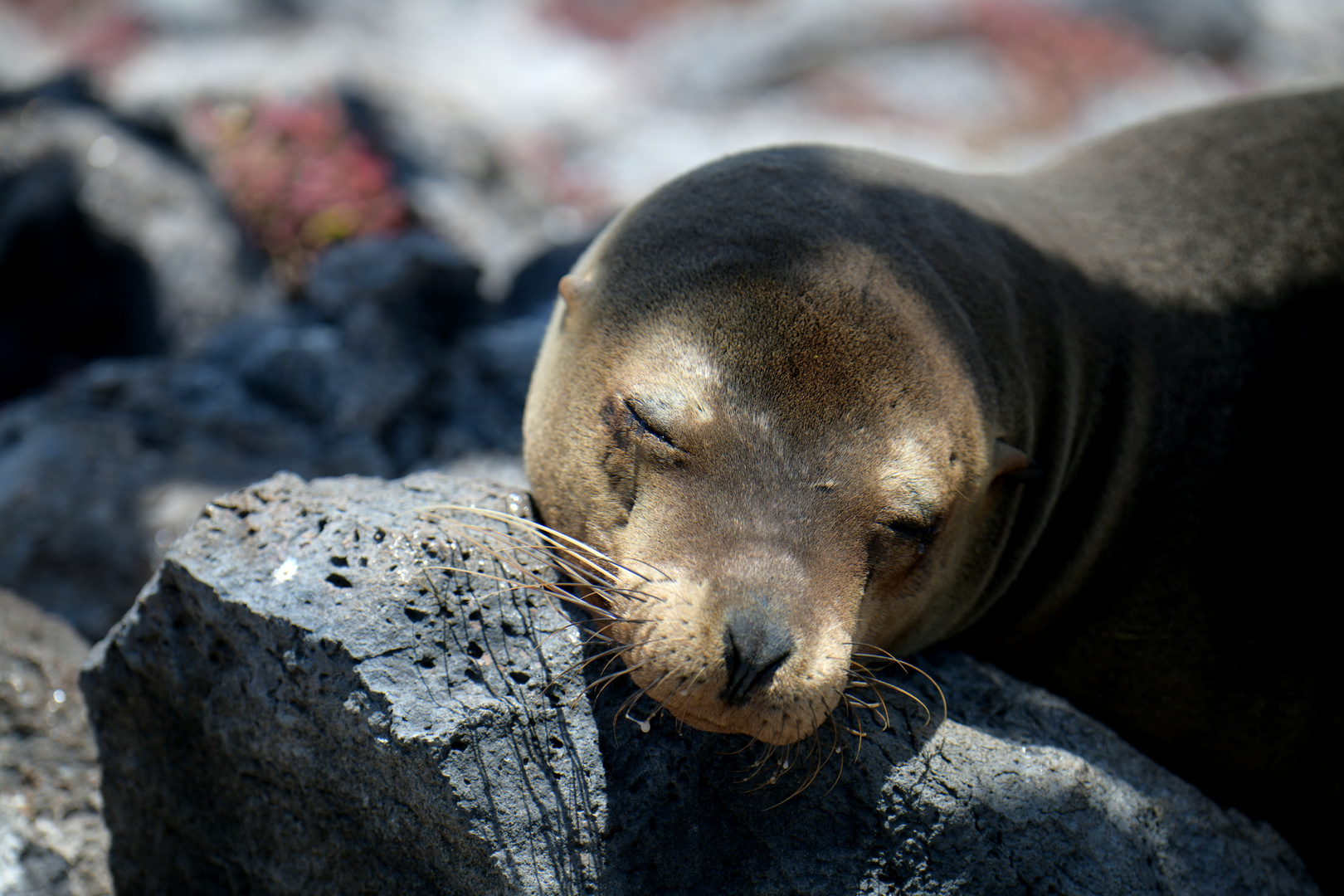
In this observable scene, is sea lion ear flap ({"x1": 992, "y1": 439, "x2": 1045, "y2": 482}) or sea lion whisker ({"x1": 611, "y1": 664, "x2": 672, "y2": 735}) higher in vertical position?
sea lion ear flap ({"x1": 992, "y1": 439, "x2": 1045, "y2": 482})

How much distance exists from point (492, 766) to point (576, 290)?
46.7 inches

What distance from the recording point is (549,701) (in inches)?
82.3

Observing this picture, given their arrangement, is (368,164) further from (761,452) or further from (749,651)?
(749,651)

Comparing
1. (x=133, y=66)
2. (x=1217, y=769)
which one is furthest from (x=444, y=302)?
(x=133, y=66)

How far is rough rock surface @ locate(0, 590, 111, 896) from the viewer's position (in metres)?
2.67

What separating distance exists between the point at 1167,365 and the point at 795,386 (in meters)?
1.47

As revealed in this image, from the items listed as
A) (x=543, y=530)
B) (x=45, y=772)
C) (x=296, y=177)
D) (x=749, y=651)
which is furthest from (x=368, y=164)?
(x=749, y=651)

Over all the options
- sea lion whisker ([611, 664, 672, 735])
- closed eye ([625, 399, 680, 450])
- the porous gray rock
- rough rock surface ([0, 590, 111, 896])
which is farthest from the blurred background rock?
sea lion whisker ([611, 664, 672, 735])

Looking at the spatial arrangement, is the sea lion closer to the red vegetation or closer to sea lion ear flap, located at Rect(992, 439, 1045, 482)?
sea lion ear flap, located at Rect(992, 439, 1045, 482)

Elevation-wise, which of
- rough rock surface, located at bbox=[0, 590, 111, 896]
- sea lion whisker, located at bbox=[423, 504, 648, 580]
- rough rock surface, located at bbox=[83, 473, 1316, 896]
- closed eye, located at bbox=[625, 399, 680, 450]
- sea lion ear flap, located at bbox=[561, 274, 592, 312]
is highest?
sea lion ear flap, located at bbox=[561, 274, 592, 312]

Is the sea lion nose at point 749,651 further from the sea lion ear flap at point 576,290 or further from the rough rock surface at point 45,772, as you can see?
the rough rock surface at point 45,772

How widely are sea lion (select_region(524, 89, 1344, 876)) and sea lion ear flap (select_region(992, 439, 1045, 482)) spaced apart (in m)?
0.02

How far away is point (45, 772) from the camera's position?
2.82 m

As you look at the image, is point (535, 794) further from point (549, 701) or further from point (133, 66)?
point (133, 66)
